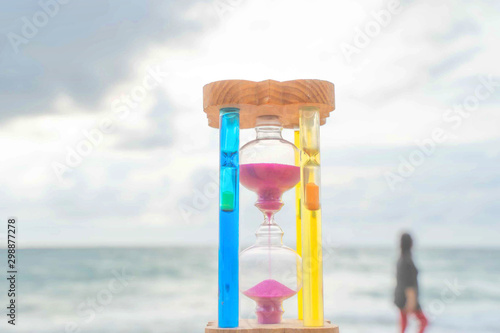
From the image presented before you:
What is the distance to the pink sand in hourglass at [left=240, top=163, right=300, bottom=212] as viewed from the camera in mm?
3658

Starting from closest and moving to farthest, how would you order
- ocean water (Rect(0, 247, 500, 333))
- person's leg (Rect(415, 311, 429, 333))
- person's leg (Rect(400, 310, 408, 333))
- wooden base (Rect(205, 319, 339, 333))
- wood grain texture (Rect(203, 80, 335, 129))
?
wooden base (Rect(205, 319, 339, 333)), wood grain texture (Rect(203, 80, 335, 129)), person's leg (Rect(415, 311, 429, 333)), person's leg (Rect(400, 310, 408, 333)), ocean water (Rect(0, 247, 500, 333))

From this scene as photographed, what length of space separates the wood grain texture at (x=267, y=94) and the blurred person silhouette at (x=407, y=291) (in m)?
2.80

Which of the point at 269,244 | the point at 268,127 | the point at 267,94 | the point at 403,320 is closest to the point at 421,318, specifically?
the point at 403,320

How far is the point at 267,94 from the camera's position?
145 inches

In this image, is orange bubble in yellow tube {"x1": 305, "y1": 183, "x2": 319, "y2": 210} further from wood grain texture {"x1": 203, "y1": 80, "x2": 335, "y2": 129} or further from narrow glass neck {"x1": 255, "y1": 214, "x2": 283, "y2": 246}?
wood grain texture {"x1": 203, "y1": 80, "x2": 335, "y2": 129}

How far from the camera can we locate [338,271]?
25750 mm

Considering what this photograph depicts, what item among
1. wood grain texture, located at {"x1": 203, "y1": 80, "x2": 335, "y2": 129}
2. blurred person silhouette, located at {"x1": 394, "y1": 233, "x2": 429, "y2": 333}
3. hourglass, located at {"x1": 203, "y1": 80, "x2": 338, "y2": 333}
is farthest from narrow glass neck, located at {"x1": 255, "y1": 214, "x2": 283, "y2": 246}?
blurred person silhouette, located at {"x1": 394, "y1": 233, "x2": 429, "y2": 333}

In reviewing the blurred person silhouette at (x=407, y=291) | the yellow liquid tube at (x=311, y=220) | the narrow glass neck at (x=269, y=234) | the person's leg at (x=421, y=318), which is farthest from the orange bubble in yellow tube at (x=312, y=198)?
the person's leg at (x=421, y=318)

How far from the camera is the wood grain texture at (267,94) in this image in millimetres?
3654

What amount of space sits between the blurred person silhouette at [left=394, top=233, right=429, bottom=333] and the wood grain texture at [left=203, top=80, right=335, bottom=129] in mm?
2803

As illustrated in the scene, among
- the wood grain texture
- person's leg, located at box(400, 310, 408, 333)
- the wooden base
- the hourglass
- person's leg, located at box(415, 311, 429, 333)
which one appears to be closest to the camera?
the wooden base

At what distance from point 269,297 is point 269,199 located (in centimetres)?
61

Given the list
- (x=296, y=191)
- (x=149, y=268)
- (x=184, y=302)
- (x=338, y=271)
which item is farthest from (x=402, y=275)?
(x=149, y=268)

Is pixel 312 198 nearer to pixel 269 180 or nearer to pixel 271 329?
pixel 269 180
